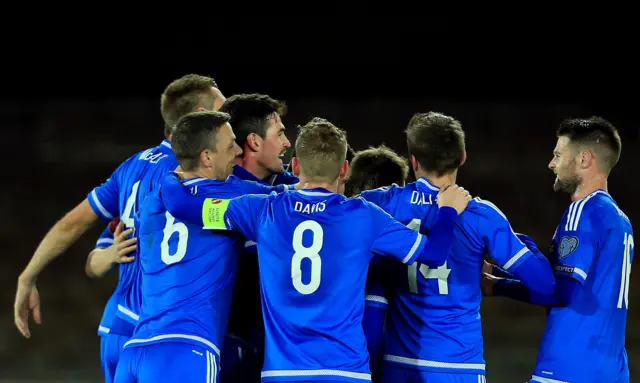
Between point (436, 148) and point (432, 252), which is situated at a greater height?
point (436, 148)

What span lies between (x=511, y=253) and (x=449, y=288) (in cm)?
31

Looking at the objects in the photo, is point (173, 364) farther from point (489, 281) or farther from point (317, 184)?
point (489, 281)

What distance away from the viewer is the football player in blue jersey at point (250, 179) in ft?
13.9

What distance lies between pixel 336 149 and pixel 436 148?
1.59 feet

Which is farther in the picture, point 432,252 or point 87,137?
point 87,137

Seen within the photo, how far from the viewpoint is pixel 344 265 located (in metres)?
3.62

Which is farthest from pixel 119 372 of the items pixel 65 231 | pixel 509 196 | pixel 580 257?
pixel 509 196

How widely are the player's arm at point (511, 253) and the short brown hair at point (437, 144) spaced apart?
24 cm

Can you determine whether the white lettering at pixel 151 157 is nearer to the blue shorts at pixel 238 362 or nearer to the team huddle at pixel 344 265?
the team huddle at pixel 344 265

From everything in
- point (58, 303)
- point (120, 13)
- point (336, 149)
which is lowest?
point (58, 303)

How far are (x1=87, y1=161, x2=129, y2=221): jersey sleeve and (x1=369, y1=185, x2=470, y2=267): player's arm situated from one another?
1710mm

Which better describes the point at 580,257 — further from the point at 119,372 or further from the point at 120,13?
the point at 120,13

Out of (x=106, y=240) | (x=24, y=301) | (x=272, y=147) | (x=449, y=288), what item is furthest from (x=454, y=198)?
(x=24, y=301)

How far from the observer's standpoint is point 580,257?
13.0 ft
